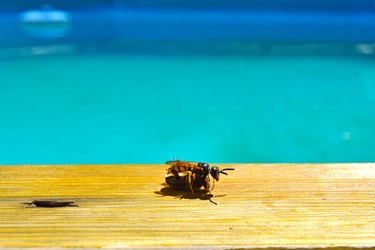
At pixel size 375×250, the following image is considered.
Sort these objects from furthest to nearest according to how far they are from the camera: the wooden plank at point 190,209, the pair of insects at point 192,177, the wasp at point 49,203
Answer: the pair of insects at point 192,177, the wasp at point 49,203, the wooden plank at point 190,209

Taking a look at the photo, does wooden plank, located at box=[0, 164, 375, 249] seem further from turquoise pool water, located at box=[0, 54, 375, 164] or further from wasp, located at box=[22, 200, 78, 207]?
turquoise pool water, located at box=[0, 54, 375, 164]

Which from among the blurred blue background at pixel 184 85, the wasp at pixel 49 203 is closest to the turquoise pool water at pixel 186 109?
the blurred blue background at pixel 184 85

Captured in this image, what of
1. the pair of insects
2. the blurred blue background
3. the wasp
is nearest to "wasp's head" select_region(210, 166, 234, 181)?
the pair of insects

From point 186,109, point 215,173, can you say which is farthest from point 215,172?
point 186,109

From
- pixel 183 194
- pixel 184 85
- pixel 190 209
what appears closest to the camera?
pixel 190 209

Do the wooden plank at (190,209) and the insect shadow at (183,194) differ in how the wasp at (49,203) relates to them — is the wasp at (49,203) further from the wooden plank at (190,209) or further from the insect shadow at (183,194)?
the insect shadow at (183,194)

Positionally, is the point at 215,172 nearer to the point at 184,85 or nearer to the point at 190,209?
the point at 190,209
